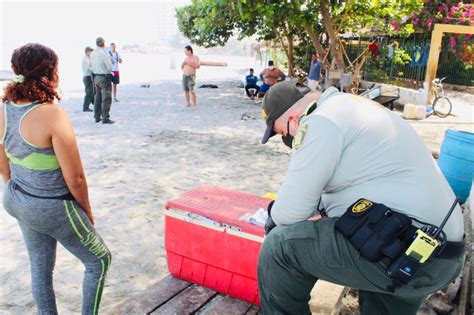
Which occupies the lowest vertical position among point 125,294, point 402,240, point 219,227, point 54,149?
point 125,294

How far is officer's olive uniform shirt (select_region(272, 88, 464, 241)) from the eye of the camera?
5.09 feet

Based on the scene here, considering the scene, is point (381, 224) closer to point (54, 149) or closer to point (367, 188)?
point (367, 188)

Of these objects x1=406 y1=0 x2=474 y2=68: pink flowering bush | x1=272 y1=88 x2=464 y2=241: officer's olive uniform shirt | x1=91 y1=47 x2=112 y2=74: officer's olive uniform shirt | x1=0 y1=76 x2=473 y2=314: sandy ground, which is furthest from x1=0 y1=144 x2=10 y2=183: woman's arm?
x1=406 y1=0 x2=474 y2=68: pink flowering bush

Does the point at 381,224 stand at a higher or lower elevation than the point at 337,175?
lower

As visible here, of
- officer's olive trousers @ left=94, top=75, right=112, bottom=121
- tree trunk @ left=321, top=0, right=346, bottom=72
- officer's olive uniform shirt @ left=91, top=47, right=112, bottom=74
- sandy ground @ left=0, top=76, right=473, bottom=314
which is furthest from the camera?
tree trunk @ left=321, top=0, right=346, bottom=72

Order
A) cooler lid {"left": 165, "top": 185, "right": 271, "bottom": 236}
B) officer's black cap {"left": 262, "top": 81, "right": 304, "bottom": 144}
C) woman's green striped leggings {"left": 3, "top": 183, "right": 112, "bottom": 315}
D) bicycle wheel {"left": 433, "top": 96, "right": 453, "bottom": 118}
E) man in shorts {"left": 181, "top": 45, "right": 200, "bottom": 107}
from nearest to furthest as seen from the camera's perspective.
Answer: officer's black cap {"left": 262, "top": 81, "right": 304, "bottom": 144}, woman's green striped leggings {"left": 3, "top": 183, "right": 112, "bottom": 315}, cooler lid {"left": 165, "top": 185, "right": 271, "bottom": 236}, man in shorts {"left": 181, "top": 45, "right": 200, "bottom": 107}, bicycle wheel {"left": 433, "top": 96, "right": 453, "bottom": 118}

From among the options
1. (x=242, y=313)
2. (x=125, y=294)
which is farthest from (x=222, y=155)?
(x=242, y=313)

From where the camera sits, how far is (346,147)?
157cm

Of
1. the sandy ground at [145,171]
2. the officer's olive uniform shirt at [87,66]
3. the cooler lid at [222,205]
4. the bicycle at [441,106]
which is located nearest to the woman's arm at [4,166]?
the cooler lid at [222,205]

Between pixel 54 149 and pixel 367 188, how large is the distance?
4.83 ft

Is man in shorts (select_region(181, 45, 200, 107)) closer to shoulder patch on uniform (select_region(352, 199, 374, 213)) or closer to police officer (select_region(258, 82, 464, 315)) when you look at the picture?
police officer (select_region(258, 82, 464, 315))

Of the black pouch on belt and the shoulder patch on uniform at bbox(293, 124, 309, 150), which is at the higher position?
the shoulder patch on uniform at bbox(293, 124, 309, 150)

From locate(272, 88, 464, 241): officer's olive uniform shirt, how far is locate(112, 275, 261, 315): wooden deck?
3.72 feet

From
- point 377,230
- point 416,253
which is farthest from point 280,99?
point 416,253
